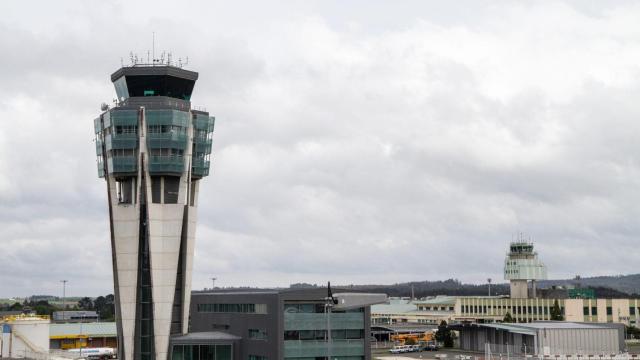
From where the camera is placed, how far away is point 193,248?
109 metres

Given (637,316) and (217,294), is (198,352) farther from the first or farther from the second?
(637,316)

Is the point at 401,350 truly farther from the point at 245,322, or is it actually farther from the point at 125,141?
the point at 125,141

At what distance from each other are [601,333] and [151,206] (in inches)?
2524

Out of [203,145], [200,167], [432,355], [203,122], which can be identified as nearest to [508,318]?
[432,355]

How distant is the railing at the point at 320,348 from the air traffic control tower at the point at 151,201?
67.9ft

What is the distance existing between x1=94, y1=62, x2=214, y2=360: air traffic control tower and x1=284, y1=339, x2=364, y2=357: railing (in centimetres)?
2069

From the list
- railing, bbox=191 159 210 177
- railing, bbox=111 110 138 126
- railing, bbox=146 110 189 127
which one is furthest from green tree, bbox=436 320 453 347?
railing, bbox=111 110 138 126

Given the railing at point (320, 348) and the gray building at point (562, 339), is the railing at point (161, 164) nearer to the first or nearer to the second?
the railing at point (320, 348)

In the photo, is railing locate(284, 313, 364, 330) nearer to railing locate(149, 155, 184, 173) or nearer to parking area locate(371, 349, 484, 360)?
railing locate(149, 155, 184, 173)

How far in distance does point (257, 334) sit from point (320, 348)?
7.96 metres

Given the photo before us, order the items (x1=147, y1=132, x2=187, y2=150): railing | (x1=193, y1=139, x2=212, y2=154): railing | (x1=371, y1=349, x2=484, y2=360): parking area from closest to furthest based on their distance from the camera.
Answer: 1. (x1=147, y1=132, x2=187, y2=150): railing
2. (x1=193, y1=139, x2=212, y2=154): railing
3. (x1=371, y1=349, x2=484, y2=360): parking area

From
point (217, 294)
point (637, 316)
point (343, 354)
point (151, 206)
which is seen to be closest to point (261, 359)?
point (343, 354)

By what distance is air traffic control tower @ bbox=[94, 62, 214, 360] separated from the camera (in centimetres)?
10525

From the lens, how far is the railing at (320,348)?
91.4m
